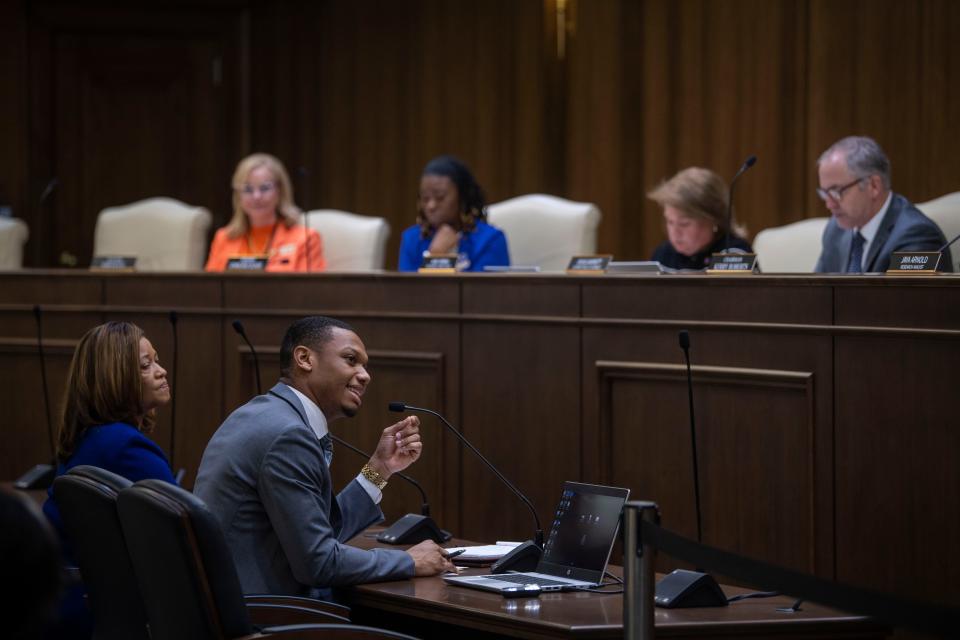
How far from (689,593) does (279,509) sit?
2.94ft

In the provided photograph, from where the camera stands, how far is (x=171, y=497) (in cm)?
233

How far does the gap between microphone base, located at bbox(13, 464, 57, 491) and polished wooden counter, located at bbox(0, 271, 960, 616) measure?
0.47 m

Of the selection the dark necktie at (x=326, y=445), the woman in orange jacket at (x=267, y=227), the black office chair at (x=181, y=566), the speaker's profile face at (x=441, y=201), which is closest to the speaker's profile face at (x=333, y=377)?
the dark necktie at (x=326, y=445)

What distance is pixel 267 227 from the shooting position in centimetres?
611

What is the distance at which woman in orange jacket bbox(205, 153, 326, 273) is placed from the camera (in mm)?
5922

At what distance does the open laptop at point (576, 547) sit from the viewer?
2.83m

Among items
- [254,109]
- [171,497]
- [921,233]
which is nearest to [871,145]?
[921,233]

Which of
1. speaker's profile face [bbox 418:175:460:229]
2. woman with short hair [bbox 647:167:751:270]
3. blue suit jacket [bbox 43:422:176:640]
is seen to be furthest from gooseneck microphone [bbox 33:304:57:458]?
woman with short hair [bbox 647:167:751:270]

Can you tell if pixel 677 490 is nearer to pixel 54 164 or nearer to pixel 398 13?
pixel 398 13

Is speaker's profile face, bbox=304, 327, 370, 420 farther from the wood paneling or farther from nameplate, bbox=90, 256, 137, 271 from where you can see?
the wood paneling

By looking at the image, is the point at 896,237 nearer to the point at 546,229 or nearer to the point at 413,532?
the point at 546,229

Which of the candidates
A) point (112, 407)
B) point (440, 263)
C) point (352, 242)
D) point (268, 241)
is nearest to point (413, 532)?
point (112, 407)

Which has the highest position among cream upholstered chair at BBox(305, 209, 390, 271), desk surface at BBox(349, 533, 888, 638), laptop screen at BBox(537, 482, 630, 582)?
cream upholstered chair at BBox(305, 209, 390, 271)

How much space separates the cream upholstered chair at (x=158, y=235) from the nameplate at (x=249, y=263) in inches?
45.3
